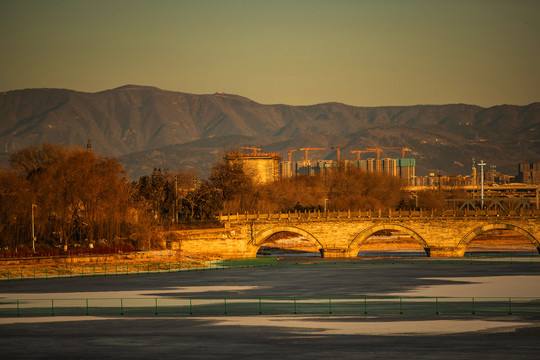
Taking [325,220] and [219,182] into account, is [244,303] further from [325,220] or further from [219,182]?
[219,182]

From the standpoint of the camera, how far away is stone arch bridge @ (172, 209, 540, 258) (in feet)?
374

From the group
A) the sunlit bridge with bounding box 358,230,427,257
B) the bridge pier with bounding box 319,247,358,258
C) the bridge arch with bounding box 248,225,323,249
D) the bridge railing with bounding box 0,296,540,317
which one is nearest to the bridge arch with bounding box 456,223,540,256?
the sunlit bridge with bounding box 358,230,427,257

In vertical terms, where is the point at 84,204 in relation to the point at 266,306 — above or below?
above

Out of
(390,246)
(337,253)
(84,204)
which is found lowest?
(390,246)

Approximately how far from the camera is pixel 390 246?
149625 mm

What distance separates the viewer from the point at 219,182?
155250 millimetres

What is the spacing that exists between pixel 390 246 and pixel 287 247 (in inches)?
698

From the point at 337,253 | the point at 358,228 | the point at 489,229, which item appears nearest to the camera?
the point at 489,229

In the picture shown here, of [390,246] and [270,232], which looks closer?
[270,232]

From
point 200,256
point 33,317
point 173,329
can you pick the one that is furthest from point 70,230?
point 173,329

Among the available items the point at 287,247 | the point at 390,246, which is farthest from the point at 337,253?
the point at 390,246

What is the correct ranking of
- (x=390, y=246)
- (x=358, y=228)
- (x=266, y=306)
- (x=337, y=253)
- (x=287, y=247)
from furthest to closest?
(x=390, y=246)
(x=287, y=247)
(x=337, y=253)
(x=358, y=228)
(x=266, y=306)

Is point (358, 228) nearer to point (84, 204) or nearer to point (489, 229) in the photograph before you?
point (489, 229)

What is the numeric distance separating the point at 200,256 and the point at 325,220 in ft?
57.5
